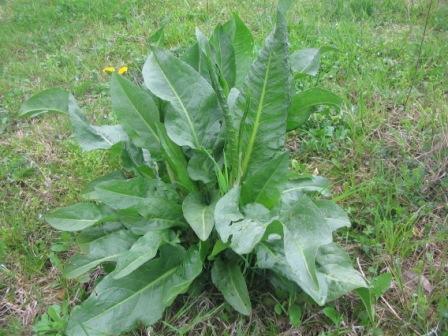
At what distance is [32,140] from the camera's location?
328 cm

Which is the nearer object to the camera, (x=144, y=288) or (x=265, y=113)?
(x=144, y=288)

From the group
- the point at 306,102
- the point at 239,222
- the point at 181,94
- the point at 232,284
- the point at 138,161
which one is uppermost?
the point at 181,94

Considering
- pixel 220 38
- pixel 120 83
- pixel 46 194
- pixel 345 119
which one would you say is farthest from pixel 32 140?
pixel 345 119

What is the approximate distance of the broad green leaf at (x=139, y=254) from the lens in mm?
1739

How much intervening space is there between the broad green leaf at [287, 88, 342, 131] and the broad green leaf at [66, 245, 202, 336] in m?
0.82

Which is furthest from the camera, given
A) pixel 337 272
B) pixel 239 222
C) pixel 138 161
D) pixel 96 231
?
pixel 138 161

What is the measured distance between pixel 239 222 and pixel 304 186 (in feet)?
1.69

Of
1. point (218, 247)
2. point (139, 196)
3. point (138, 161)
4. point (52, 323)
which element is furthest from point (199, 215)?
point (52, 323)

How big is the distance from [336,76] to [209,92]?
1.65 m

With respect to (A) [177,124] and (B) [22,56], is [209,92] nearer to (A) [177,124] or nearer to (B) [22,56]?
(A) [177,124]

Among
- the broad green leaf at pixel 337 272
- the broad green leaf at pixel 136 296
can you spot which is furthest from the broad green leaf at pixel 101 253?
the broad green leaf at pixel 337 272

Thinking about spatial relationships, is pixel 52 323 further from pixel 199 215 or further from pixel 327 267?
pixel 327 267

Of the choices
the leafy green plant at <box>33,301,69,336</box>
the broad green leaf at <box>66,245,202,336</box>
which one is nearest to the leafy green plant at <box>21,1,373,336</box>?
the broad green leaf at <box>66,245,202,336</box>

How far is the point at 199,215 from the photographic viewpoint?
6.22ft
